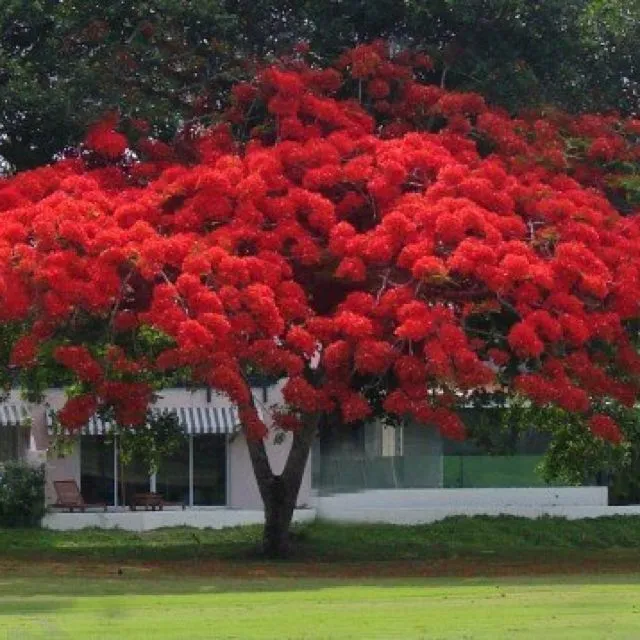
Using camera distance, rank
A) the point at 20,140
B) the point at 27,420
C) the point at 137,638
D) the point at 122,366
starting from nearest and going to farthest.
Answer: the point at 137,638 < the point at 122,366 < the point at 20,140 < the point at 27,420

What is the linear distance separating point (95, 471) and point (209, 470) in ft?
9.17

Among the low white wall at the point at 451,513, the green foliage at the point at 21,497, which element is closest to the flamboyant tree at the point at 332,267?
the green foliage at the point at 21,497

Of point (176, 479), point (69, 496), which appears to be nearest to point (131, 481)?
point (176, 479)

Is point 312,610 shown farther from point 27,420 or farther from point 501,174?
point 27,420

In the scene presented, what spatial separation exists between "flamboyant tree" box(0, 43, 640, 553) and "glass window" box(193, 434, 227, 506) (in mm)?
15142

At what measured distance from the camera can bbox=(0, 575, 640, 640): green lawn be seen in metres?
14.3

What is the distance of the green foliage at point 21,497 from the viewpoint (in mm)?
34438

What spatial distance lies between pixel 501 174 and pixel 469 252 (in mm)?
2396

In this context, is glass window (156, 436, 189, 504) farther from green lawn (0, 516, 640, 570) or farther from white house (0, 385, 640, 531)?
green lawn (0, 516, 640, 570)

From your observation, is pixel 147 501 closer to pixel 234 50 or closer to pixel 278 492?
pixel 278 492

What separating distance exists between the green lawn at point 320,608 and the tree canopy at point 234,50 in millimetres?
7375

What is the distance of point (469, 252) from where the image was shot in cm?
2117

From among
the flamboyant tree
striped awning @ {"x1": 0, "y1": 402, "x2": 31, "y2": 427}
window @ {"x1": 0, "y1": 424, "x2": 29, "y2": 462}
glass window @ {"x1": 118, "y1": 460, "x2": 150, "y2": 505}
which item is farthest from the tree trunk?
window @ {"x1": 0, "y1": 424, "x2": 29, "y2": 462}

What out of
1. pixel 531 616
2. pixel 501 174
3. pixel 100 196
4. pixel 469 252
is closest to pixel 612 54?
pixel 501 174
